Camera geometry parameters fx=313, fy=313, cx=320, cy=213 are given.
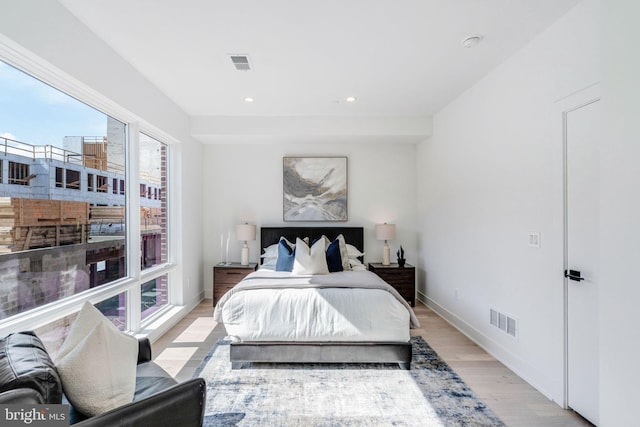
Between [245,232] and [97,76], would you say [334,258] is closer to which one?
[245,232]

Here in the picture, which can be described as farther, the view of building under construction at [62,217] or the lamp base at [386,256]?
the lamp base at [386,256]

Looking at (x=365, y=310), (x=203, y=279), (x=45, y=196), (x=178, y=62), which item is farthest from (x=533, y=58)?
(x=203, y=279)

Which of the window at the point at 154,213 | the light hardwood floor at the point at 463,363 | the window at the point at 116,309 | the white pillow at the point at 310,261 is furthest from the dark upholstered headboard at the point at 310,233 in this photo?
the window at the point at 116,309

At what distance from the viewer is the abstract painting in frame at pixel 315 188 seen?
494 cm

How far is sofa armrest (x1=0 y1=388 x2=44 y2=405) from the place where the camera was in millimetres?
947

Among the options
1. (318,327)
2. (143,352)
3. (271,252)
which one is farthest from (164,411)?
(271,252)

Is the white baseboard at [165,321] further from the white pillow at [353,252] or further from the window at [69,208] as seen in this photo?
the white pillow at [353,252]

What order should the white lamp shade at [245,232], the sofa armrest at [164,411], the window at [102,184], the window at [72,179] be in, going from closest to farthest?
the sofa armrest at [164,411], the window at [72,179], the window at [102,184], the white lamp shade at [245,232]

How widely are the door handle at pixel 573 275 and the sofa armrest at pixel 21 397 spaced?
2.86 m

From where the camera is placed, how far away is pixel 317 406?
2.21m

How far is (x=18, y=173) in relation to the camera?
6.29 feet

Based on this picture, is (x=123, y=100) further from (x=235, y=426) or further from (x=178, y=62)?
(x=235, y=426)

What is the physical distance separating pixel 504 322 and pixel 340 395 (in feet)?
5.44

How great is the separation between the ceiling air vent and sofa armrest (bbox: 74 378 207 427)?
2.53m
